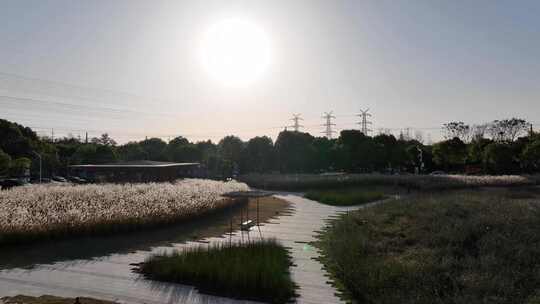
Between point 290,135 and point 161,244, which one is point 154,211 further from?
point 290,135

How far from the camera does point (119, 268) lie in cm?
865

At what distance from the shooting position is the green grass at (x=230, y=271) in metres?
7.17

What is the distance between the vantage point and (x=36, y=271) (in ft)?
27.7

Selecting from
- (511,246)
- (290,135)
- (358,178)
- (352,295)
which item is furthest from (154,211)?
(290,135)

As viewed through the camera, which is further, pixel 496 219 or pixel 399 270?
pixel 496 219

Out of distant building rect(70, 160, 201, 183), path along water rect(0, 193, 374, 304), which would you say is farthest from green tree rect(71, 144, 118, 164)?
path along water rect(0, 193, 374, 304)

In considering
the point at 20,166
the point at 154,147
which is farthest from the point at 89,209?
the point at 154,147

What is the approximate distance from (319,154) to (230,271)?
36.2m

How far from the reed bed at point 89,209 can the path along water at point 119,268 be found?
51 centimetres

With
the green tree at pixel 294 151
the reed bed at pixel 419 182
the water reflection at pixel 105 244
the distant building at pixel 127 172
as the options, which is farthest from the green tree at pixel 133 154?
the water reflection at pixel 105 244

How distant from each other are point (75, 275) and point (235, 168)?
36.5 metres

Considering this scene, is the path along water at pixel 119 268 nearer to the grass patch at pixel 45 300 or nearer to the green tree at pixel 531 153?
the grass patch at pixel 45 300

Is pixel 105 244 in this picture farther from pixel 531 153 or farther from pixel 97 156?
pixel 97 156

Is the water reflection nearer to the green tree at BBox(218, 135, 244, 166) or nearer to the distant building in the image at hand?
the distant building
